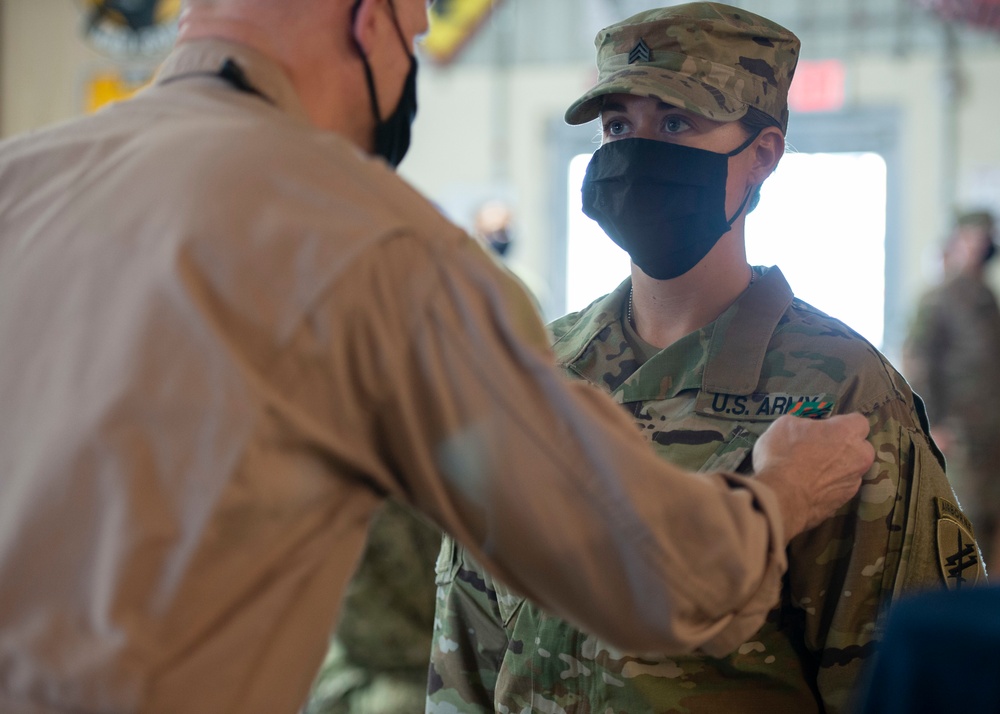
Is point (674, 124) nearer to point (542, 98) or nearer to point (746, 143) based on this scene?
point (746, 143)

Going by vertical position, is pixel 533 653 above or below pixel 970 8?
below

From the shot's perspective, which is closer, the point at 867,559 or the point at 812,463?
the point at 812,463

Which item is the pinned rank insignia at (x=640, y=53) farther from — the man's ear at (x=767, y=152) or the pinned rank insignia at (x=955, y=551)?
the pinned rank insignia at (x=955, y=551)

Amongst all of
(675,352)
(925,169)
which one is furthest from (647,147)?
(925,169)

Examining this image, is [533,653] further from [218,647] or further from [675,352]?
[218,647]

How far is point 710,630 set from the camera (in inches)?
39.4

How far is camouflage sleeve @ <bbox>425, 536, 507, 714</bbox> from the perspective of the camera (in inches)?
62.6

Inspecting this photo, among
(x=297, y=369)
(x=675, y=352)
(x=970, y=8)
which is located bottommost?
(x=675, y=352)

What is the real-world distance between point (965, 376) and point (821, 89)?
9.06 feet

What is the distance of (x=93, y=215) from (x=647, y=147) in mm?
918

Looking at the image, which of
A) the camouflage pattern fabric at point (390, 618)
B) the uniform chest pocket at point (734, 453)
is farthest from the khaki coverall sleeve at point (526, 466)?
the camouflage pattern fabric at point (390, 618)

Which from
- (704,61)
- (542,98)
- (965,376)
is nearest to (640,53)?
(704,61)

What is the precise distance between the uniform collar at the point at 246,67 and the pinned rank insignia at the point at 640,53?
0.71m

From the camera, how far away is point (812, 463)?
1.20 m
